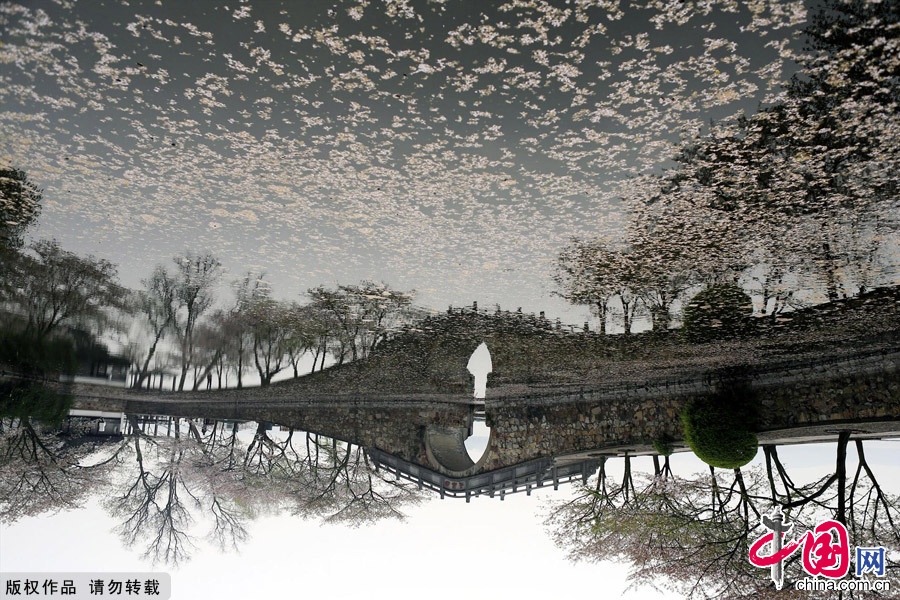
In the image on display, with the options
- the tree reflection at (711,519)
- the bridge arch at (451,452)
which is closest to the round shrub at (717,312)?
the tree reflection at (711,519)

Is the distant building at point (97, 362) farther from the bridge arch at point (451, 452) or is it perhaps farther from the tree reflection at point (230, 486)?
the bridge arch at point (451, 452)

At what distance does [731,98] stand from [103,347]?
12.4 metres

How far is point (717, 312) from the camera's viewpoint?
215 inches

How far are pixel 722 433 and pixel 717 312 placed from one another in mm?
2897

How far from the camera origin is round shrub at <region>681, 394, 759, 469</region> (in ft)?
23.6

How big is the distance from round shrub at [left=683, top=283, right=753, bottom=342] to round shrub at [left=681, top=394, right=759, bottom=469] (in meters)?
2.06

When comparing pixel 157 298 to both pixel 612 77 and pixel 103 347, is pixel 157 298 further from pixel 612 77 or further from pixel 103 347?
pixel 612 77

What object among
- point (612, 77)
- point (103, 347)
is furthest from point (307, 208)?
point (103, 347)

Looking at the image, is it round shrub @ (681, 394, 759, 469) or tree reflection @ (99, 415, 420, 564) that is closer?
round shrub @ (681, 394, 759, 469)

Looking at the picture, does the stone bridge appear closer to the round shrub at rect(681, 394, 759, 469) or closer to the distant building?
the round shrub at rect(681, 394, 759, 469)

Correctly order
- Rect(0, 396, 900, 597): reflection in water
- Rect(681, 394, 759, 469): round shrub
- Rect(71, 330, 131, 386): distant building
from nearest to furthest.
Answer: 1. Rect(681, 394, 759, 469): round shrub
2. Rect(0, 396, 900, 597): reflection in water
3. Rect(71, 330, 131, 386): distant building
